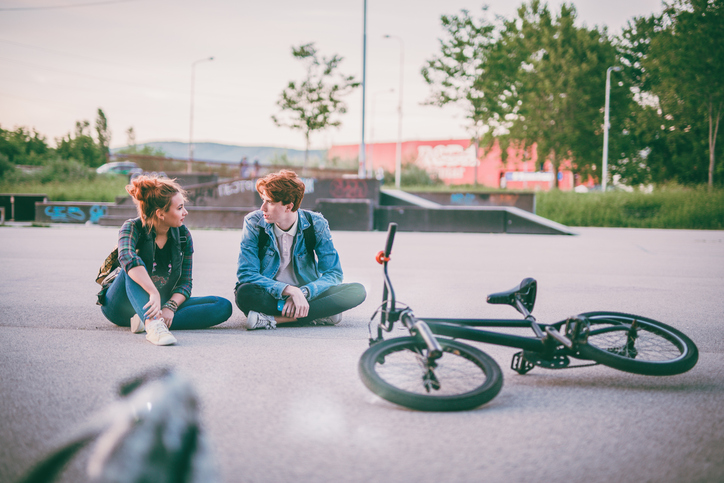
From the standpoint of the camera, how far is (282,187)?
4.31 m

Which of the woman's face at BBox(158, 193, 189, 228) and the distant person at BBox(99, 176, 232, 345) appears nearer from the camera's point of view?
the distant person at BBox(99, 176, 232, 345)

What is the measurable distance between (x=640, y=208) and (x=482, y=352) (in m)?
26.1

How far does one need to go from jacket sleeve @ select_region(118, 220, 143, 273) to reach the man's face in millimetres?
920

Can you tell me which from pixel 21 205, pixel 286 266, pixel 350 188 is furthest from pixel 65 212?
pixel 286 266

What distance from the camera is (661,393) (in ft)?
10.2

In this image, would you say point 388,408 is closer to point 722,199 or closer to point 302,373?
point 302,373

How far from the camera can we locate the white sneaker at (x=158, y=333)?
3945 mm

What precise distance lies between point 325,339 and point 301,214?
987mm

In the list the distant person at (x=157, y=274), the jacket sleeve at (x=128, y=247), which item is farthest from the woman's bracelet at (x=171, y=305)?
the jacket sleeve at (x=128, y=247)

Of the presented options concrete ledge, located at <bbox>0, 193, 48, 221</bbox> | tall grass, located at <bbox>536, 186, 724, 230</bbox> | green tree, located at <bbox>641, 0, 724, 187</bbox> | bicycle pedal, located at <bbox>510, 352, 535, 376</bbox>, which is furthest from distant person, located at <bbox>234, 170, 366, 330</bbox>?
green tree, located at <bbox>641, 0, 724, 187</bbox>

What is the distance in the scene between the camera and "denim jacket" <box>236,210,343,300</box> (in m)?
4.43

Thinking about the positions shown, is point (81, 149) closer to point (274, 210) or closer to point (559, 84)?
point (559, 84)

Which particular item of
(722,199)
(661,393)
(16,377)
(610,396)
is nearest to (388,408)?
(610,396)

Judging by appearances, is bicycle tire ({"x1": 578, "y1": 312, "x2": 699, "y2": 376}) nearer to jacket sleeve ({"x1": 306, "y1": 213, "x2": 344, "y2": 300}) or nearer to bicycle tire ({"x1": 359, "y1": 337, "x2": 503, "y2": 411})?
bicycle tire ({"x1": 359, "y1": 337, "x2": 503, "y2": 411})
